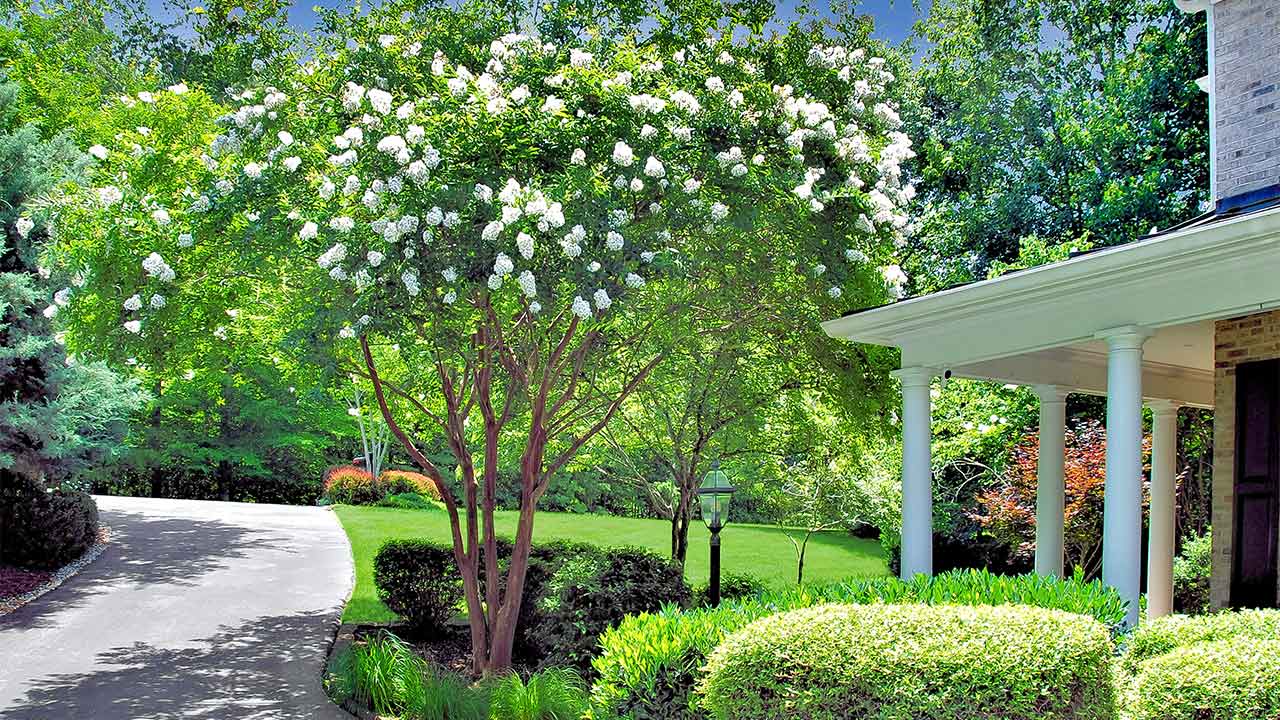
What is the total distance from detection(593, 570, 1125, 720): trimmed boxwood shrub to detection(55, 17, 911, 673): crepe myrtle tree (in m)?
2.37

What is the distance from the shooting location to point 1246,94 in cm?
907

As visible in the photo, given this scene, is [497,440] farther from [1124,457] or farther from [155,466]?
[155,466]

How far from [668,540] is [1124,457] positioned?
17669 millimetres

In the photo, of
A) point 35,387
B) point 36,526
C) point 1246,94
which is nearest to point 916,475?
point 1246,94

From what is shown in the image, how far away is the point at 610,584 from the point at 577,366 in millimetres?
2165

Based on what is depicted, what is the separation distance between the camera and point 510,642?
10.5 m

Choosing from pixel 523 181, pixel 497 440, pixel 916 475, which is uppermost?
pixel 523 181

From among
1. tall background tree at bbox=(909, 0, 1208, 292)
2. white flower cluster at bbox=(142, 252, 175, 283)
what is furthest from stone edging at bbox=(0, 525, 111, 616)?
tall background tree at bbox=(909, 0, 1208, 292)

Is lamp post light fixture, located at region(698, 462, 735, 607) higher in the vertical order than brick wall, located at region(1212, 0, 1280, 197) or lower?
lower

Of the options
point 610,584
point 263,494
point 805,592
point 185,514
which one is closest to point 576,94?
point 805,592

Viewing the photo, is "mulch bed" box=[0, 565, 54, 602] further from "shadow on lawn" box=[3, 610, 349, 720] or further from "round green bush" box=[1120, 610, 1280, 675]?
"round green bush" box=[1120, 610, 1280, 675]

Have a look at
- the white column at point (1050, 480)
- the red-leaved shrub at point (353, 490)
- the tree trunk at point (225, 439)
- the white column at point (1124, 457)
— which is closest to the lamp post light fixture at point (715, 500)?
the white column at point (1050, 480)

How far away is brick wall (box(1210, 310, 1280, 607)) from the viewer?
7719 mm

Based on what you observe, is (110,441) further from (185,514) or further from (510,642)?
(510,642)
